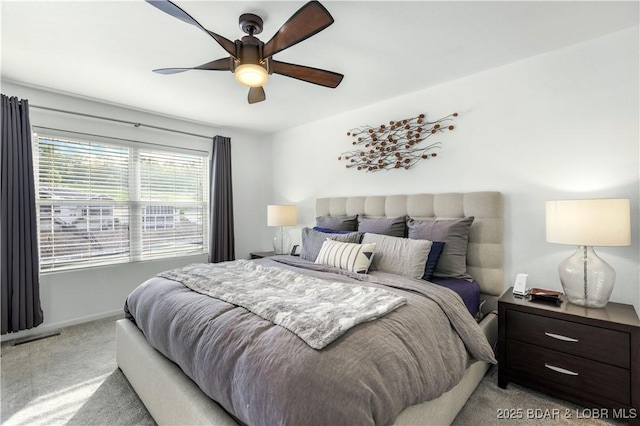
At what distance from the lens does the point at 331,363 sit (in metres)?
1.03

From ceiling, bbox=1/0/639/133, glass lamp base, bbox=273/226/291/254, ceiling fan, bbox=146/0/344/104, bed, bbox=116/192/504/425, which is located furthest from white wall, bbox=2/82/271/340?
ceiling fan, bbox=146/0/344/104

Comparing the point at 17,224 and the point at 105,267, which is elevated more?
the point at 17,224

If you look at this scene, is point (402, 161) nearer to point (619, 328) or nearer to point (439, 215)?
point (439, 215)

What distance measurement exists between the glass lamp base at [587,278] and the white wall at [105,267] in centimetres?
383

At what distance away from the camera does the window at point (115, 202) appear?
2973 mm

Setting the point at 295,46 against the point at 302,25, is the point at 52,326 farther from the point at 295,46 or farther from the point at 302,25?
the point at 302,25

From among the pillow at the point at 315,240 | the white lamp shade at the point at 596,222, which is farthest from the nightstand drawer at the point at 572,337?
the pillow at the point at 315,240

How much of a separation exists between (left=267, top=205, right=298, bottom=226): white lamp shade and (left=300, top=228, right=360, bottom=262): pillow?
90 cm

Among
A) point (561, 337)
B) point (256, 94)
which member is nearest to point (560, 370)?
point (561, 337)

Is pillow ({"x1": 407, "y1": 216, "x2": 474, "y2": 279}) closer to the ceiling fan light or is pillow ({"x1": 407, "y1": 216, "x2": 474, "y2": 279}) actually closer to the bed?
the bed

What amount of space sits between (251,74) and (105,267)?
2.87 metres

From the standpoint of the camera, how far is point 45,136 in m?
2.93

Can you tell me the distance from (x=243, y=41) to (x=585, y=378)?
9.31 ft

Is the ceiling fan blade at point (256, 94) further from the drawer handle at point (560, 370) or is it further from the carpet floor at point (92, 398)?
the drawer handle at point (560, 370)
